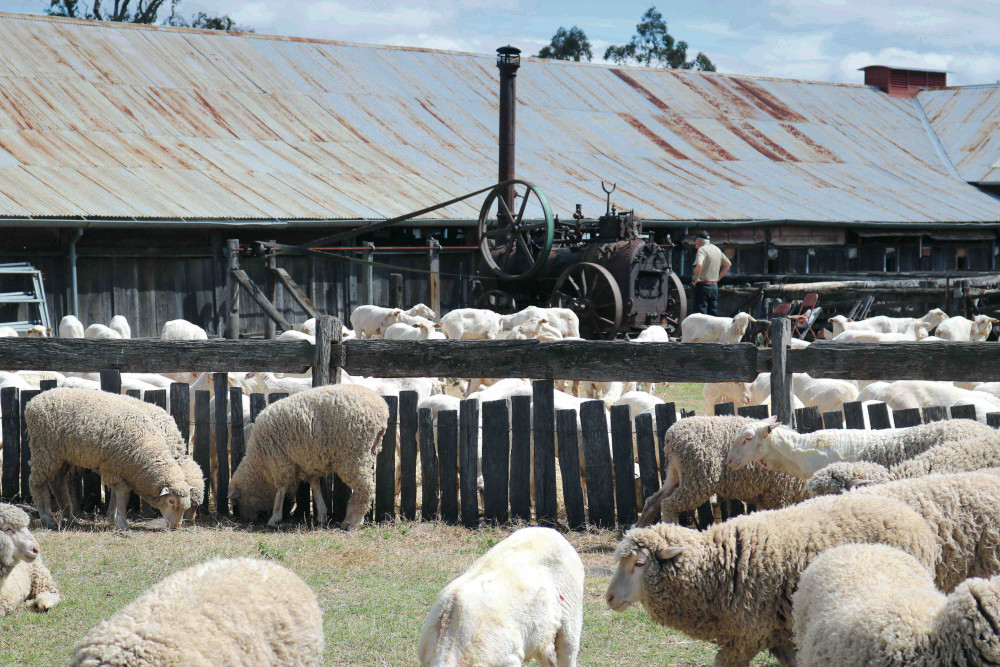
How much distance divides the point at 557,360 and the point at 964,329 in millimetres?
11330

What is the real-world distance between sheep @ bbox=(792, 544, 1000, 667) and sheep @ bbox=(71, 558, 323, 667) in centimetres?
197

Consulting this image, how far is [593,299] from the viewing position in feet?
60.6

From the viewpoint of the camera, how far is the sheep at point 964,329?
1684 cm

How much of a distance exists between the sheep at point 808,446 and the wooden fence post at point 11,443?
18.5 feet

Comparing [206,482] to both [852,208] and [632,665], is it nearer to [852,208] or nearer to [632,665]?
[632,665]

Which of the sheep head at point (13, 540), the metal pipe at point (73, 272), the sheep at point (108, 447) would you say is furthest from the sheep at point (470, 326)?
the sheep head at point (13, 540)

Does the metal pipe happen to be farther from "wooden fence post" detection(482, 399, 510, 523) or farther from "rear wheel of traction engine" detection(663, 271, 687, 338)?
"wooden fence post" detection(482, 399, 510, 523)

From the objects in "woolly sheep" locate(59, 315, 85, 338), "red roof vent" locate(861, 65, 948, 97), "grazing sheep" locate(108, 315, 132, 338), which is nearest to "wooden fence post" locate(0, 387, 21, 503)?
"woolly sheep" locate(59, 315, 85, 338)

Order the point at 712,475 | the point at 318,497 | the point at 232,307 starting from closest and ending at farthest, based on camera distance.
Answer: the point at 712,475, the point at 318,497, the point at 232,307

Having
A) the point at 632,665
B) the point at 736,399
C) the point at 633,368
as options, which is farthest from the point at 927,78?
the point at 632,665

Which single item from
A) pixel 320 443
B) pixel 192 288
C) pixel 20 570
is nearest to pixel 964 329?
pixel 320 443

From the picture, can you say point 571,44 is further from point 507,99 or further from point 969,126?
point 507,99

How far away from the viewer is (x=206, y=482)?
8461 mm

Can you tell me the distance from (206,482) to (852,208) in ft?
79.1
